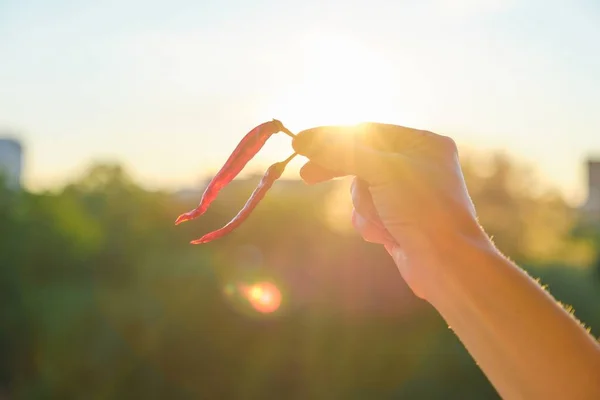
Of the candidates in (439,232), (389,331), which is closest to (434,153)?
(439,232)

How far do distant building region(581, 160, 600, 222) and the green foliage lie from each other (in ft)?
21.5

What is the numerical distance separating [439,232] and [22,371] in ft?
13.9

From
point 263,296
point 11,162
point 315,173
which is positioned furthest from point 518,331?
point 11,162

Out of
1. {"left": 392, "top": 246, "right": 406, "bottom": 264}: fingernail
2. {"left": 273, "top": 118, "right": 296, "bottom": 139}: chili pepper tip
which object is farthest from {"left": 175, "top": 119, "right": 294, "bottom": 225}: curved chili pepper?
{"left": 392, "top": 246, "right": 406, "bottom": 264}: fingernail

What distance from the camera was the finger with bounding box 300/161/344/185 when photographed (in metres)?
0.93

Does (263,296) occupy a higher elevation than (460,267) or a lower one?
lower

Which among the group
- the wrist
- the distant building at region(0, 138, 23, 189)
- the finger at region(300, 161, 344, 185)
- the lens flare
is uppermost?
the finger at region(300, 161, 344, 185)

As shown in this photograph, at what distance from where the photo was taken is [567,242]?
779 centimetres

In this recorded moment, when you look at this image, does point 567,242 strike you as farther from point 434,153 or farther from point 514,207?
point 434,153

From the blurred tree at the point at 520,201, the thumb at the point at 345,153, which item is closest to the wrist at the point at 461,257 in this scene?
the thumb at the point at 345,153

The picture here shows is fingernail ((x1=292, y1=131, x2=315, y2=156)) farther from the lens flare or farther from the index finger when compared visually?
the lens flare

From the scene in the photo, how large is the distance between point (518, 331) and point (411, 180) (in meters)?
0.21

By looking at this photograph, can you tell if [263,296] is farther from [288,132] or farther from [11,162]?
[288,132]

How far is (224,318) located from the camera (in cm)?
423
